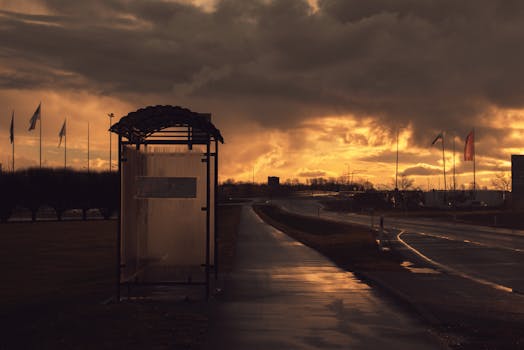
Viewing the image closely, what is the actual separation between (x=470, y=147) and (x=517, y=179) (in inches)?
819

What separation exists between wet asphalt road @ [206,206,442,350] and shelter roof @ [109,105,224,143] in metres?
3.30

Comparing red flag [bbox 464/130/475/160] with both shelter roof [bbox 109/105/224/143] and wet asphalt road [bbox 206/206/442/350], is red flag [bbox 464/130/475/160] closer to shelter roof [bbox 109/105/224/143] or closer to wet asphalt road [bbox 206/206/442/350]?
wet asphalt road [bbox 206/206/442/350]

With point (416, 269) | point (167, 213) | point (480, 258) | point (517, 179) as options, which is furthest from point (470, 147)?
point (167, 213)

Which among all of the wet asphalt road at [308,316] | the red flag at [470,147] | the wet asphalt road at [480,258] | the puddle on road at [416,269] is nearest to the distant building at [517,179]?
Answer: the red flag at [470,147]

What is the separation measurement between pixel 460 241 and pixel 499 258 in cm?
961

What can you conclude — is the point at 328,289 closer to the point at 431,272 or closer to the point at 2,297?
the point at 431,272

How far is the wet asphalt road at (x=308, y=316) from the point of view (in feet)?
28.5

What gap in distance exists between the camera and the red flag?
9212 cm

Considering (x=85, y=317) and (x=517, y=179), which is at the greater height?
(x=517, y=179)

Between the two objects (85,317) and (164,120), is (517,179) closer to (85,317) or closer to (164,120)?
(164,120)

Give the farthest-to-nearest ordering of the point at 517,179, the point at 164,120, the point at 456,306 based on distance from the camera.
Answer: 1. the point at 517,179
2. the point at 164,120
3. the point at 456,306

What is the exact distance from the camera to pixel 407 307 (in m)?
11.8

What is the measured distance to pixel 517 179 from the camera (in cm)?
7244

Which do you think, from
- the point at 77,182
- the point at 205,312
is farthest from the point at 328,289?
the point at 77,182
